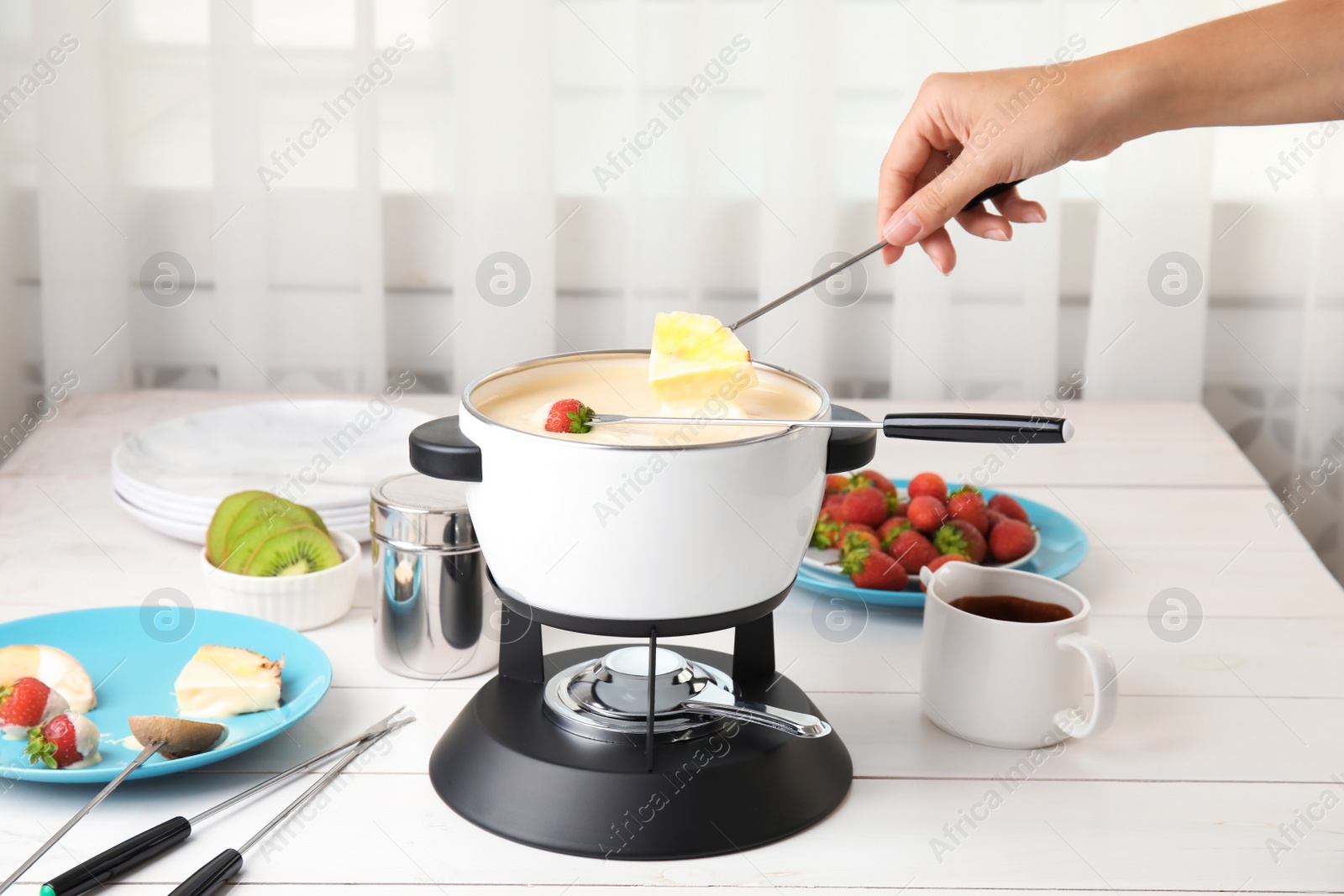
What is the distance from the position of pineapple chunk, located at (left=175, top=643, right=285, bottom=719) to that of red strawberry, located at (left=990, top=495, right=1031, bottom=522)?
0.70 m

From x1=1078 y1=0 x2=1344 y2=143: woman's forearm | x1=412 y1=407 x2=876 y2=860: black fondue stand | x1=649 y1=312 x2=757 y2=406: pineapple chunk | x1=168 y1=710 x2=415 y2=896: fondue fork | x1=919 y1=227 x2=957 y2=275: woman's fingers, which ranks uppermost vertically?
x1=1078 y1=0 x2=1344 y2=143: woman's forearm

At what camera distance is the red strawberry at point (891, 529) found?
3.93ft

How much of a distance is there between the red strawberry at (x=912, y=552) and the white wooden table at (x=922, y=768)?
46mm

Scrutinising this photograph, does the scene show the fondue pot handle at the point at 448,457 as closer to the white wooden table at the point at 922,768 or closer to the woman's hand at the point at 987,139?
the white wooden table at the point at 922,768

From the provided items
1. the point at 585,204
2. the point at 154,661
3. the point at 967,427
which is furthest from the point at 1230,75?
the point at 585,204

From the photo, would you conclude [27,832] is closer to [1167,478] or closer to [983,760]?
[983,760]

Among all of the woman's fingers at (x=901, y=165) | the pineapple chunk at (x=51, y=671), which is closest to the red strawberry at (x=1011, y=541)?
the woman's fingers at (x=901, y=165)

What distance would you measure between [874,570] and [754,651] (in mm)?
256

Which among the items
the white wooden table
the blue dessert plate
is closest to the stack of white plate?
the white wooden table

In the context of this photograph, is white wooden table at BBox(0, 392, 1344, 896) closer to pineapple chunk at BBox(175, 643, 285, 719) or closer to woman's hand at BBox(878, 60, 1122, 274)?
pineapple chunk at BBox(175, 643, 285, 719)

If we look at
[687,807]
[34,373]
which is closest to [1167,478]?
[687,807]

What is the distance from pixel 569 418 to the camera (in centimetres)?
77

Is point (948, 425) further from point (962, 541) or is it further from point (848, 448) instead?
point (962, 541)

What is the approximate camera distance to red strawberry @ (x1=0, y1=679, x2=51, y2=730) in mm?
872
